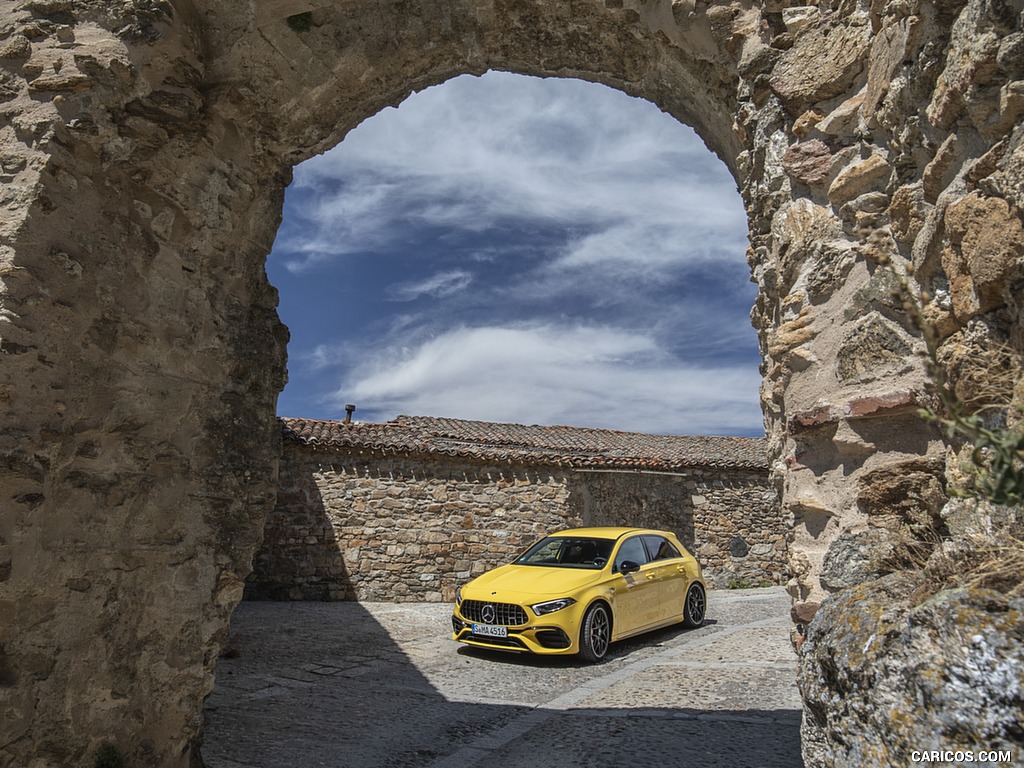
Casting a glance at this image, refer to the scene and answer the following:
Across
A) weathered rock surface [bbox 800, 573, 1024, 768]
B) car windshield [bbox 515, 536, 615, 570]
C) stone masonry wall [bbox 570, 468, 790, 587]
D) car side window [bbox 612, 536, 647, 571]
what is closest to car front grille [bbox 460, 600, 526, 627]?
car windshield [bbox 515, 536, 615, 570]

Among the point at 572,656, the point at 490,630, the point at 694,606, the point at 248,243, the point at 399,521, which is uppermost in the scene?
the point at 248,243

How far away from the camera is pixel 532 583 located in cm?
770

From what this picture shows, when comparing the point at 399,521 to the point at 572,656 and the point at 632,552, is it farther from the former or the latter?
the point at 572,656

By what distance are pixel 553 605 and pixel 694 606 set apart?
3.07 metres

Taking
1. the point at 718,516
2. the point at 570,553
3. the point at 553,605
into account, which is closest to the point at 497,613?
the point at 553,605

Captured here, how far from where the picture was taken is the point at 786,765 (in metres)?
3.89

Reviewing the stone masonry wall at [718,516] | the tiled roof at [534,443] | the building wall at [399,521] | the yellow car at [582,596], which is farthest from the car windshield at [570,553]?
the stone masonry wall at [718,516]

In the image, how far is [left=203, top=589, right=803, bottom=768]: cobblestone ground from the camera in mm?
4266

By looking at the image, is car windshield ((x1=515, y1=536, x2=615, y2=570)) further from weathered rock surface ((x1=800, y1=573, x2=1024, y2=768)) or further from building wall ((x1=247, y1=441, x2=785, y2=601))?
weathered rock surface ((x1=800, y1=573, x2=1024, y2=768))

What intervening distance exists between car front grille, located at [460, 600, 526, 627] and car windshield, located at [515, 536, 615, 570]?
3.41 ft

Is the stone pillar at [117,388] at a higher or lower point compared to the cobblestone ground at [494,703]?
higher

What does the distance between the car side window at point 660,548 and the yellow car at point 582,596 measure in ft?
0.05

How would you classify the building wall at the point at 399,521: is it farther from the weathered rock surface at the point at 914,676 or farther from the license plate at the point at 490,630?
the weathered rock surface at the point at 914,676

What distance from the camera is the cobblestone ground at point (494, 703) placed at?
4266 mm
